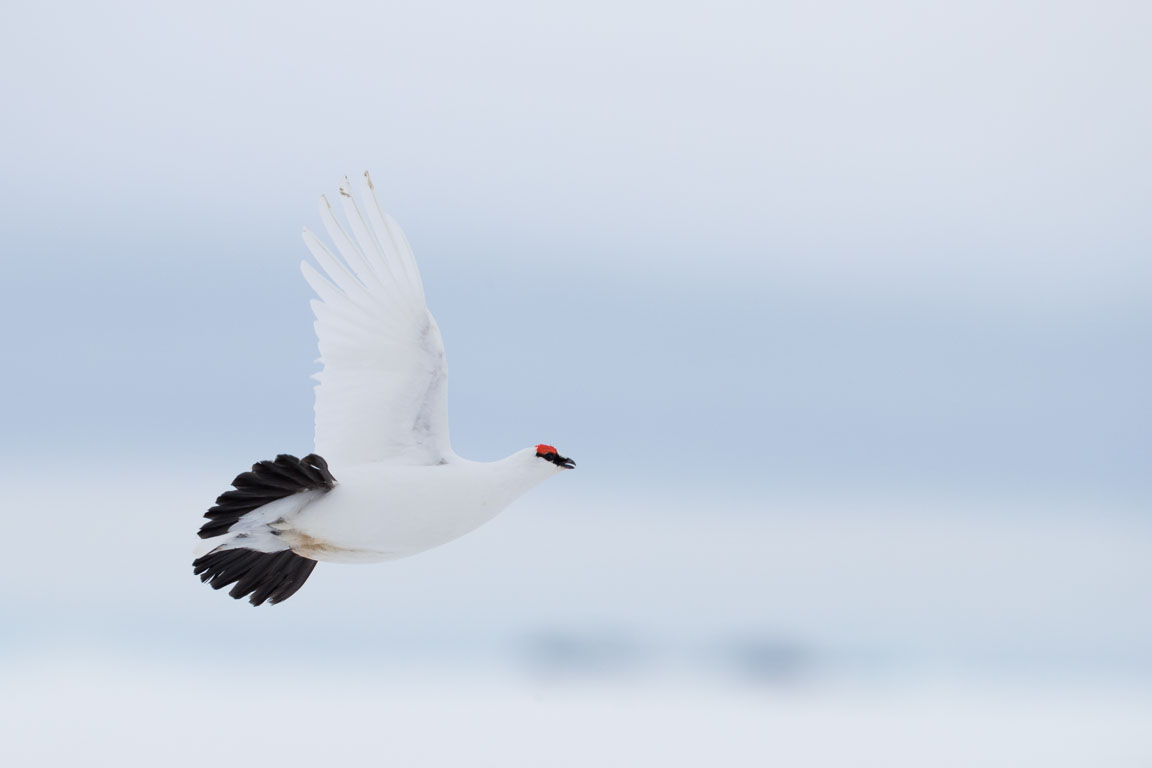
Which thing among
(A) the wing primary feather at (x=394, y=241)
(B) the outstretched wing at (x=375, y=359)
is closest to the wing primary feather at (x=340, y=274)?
(B) the outstretched wing at (x=375, y=359)

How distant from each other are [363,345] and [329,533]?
125cm

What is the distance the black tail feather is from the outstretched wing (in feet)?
2.97

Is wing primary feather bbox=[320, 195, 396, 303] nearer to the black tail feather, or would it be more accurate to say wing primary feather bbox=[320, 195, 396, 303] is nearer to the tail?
the tail

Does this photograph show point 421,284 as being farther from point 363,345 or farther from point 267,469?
point 267,469

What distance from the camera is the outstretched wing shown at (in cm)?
700

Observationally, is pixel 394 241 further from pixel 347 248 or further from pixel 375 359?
pixel 375 359

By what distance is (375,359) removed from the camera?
7.25 meters

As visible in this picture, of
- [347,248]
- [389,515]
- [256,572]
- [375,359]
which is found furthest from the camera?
[256,572]

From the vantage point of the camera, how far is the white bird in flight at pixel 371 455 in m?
6.82

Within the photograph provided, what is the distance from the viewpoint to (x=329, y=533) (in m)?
6.87

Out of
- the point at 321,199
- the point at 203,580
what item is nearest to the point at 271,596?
the point at 203,580

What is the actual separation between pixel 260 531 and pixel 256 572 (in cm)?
84

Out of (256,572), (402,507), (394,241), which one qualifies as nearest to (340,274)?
(394,241)

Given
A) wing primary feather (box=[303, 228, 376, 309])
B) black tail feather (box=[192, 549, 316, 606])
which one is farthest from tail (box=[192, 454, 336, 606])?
wing primary feather (box=[303, 228, 376, 309])
